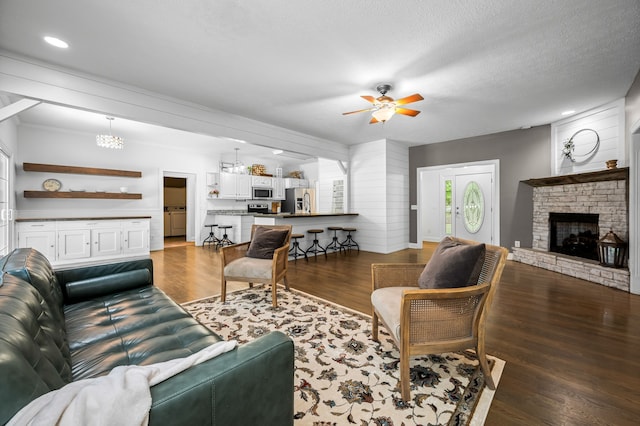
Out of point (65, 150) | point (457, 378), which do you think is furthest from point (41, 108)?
point (457, 378)

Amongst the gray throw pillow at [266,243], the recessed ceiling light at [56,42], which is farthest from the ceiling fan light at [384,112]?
the recessed ceiling light at [56,42]

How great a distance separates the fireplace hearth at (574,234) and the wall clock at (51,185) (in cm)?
954

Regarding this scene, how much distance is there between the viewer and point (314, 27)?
2.38m

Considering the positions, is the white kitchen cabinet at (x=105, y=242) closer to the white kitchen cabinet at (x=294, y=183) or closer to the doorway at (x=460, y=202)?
the white kitchen cabinet at (x=294, y=183)

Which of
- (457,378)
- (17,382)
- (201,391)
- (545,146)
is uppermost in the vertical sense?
(545,146)

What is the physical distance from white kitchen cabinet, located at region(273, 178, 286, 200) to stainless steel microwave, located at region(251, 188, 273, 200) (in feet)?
0.55

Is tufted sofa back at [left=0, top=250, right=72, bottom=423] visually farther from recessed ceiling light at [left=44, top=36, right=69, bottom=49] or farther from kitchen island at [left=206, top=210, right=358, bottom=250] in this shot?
kitchen island at [left=206, top=210, right=358, bottom=250]

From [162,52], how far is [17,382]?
3.06 m

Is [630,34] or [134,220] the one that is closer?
[630,34]

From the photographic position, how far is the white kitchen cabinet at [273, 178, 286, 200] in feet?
29.6

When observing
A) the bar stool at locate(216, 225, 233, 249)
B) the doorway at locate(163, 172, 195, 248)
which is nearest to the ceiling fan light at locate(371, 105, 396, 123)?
the bar stool at locate(216, 225, 233, 249)

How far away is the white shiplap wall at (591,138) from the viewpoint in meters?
3.97

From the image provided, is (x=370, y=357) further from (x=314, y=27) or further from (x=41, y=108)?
(x=41, y=108)

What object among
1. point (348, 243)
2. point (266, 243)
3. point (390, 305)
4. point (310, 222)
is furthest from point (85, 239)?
point (390, 305)
